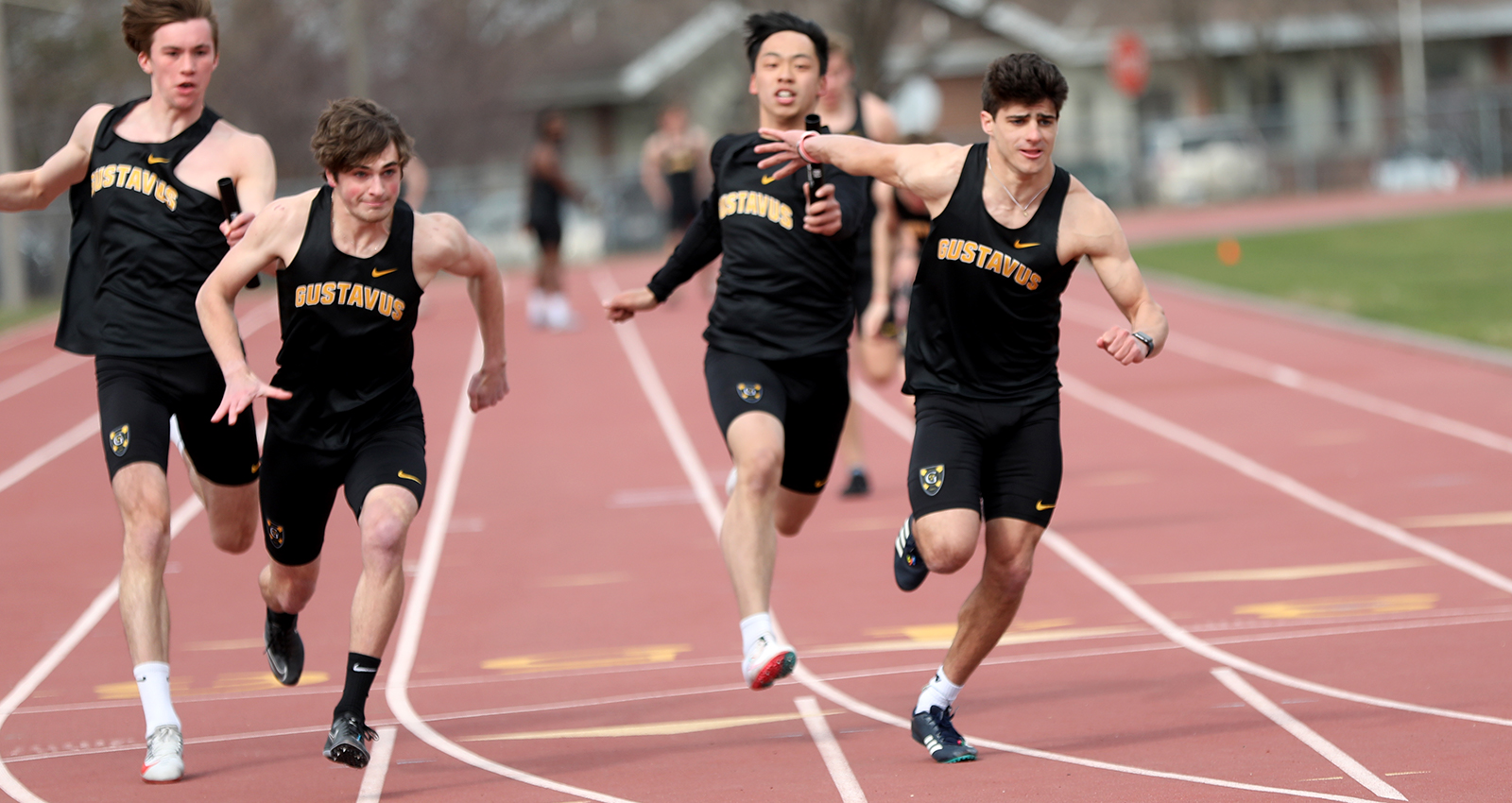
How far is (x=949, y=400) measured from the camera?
17.5ft

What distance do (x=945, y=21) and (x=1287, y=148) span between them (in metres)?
8.35

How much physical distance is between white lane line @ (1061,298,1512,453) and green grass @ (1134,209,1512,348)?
74.6 inches

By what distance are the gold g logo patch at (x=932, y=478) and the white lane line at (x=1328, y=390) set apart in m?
6.62

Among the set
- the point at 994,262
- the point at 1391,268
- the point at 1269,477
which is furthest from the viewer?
the point at 1391,268

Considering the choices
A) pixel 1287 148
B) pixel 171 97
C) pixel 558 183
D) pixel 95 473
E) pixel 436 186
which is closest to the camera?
pixel 171 97

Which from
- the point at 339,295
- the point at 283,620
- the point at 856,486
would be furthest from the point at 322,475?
the point at 856,486

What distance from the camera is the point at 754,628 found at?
5352 mm

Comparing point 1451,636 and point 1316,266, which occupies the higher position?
point 1316,266

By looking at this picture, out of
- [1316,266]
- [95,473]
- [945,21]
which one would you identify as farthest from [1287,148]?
[95,473]

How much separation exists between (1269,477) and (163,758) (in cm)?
711

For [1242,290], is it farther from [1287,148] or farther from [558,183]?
[1287,148]

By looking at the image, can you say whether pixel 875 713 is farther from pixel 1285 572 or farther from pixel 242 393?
pixel 1285 572

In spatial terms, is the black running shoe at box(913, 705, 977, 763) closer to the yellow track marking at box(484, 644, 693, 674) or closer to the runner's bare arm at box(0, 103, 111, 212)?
the yellow track marking at box(484, 644, 693, 674)

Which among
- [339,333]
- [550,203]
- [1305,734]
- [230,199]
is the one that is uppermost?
[550,203]
